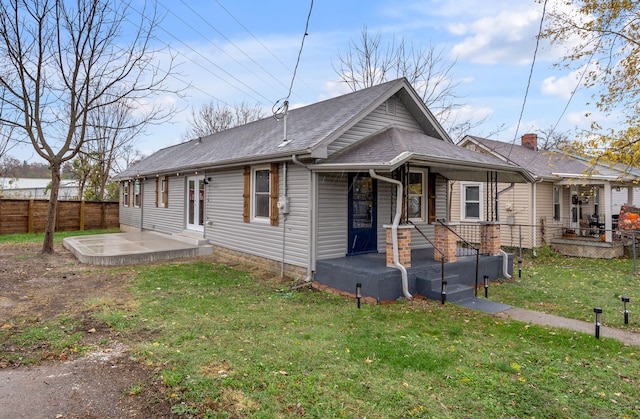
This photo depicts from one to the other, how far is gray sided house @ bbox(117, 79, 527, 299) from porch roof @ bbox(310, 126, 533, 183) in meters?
0.02

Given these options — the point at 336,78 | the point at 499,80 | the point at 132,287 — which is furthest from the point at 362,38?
the point at 132,287

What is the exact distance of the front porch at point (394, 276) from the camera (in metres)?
6.38

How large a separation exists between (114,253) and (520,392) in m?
9.74

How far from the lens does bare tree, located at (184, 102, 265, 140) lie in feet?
110

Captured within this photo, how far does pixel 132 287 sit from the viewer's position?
719 centimetres

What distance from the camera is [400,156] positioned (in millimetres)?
6301

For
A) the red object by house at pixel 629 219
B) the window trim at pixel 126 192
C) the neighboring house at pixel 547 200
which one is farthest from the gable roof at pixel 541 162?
the window trim at pixel 126 192

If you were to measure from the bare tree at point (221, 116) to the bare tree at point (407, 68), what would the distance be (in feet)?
45.0

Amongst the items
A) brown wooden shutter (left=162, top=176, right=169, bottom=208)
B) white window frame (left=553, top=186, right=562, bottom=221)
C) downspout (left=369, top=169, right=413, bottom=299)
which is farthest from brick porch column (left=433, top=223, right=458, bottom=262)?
brown wooden shutter (left=162, top=176, right=169, bottom=208)

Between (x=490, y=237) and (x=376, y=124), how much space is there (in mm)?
3800

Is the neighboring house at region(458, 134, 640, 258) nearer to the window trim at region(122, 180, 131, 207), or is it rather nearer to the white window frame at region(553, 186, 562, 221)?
the white window frame at region(553, 186, 562, 221)

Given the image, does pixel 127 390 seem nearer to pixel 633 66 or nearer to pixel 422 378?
pixel 422 378

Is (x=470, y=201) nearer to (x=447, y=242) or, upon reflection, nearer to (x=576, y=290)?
(x=576, y=290)

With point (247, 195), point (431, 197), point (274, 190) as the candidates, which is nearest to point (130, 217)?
point (247, 195)
